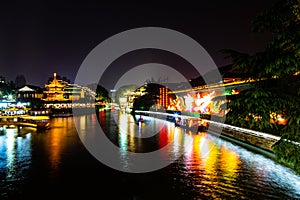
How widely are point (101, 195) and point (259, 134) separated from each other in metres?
13.2

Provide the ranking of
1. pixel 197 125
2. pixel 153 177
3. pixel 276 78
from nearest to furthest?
pixel 276 78 → pixel 153 177 → pixel 197 125

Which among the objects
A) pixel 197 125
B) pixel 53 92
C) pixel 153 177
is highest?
pixel 53 92

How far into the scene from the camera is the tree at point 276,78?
4883 millimetres

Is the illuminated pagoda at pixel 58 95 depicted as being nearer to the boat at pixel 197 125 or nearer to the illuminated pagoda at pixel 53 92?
the illuminated pagoda at pixel 53 92

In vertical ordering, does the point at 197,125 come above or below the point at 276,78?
below

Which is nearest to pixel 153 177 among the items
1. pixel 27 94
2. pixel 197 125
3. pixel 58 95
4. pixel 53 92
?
pixel 197 125

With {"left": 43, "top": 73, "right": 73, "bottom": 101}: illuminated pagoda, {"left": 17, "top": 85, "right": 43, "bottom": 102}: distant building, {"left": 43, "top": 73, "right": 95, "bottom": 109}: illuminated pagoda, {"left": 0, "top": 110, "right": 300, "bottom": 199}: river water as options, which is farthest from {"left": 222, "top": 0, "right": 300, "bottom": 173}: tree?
{"left": 43, "top": 73, "right": 73, "bottom": 101}: illuminated pagoda

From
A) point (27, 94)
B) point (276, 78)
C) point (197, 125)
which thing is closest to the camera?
point (276, 78)

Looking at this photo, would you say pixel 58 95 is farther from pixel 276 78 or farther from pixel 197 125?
pixel 276 78

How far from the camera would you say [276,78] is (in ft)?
18.4

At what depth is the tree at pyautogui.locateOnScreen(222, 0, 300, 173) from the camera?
192 inches

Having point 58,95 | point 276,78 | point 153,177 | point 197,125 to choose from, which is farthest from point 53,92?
point 276,78

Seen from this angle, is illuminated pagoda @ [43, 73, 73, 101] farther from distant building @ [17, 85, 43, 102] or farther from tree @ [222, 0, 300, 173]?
tree @ [222, 0, 300, 173]

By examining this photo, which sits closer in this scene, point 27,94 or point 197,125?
point 197,125
